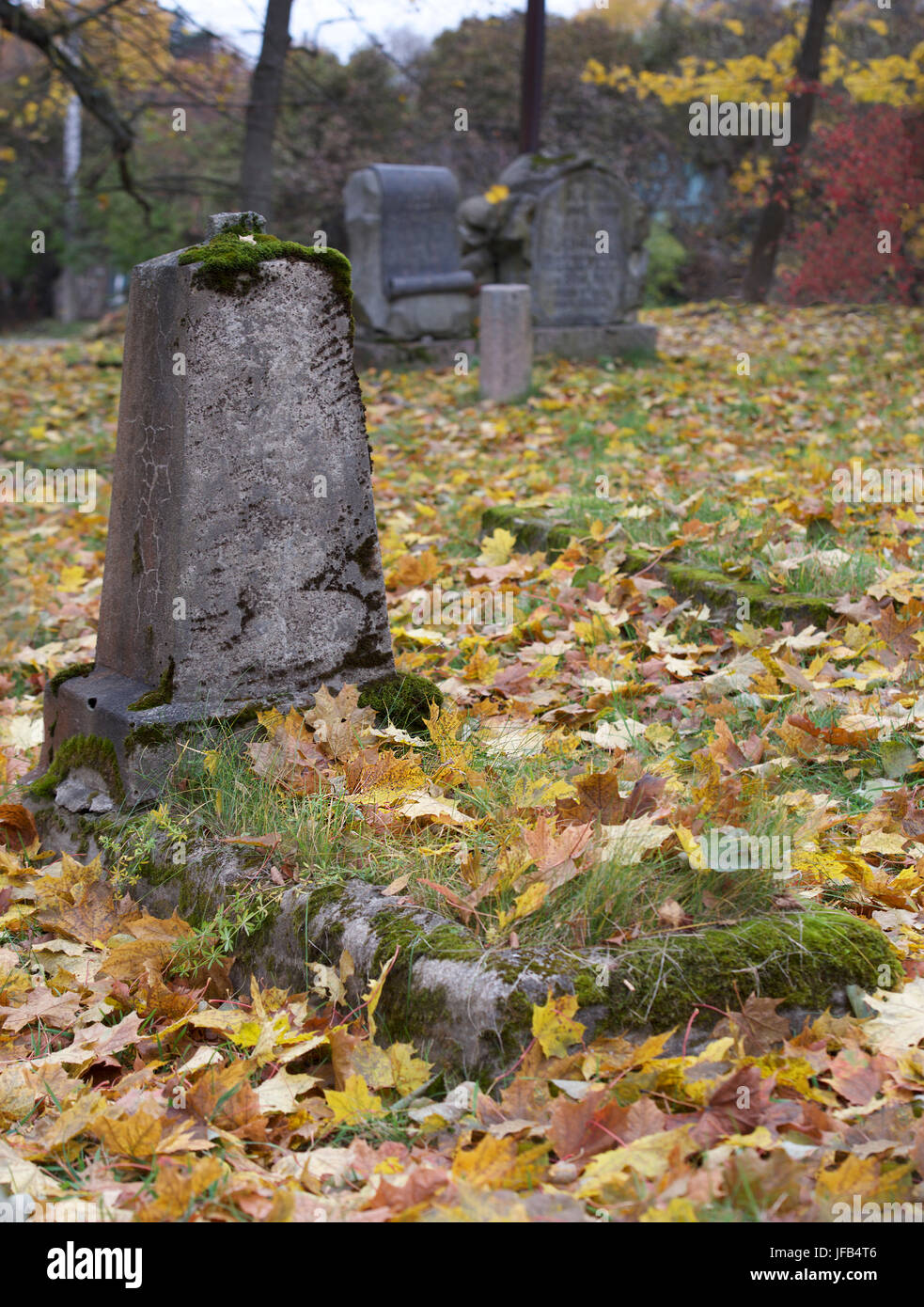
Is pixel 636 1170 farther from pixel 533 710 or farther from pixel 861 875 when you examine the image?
pixel 533 710

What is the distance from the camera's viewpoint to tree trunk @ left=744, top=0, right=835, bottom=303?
14375 mm

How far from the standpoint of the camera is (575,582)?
4.84 metres

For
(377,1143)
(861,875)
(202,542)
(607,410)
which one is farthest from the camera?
(607,410)

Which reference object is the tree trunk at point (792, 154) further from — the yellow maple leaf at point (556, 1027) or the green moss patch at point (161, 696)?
the yellow maple leaf at point (556, 1027)

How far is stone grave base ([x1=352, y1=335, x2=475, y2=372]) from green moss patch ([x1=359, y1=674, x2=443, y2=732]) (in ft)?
30.0

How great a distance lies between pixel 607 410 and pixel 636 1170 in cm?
812

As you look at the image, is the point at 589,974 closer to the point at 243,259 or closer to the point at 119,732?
the point at 119,732

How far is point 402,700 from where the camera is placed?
3439 mm

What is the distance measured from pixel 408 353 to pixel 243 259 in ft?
30.8

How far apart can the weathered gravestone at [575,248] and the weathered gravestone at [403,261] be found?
59 centimetres

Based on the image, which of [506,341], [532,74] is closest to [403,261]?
[506,341]

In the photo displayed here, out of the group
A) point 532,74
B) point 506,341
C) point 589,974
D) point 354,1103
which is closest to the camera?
point 354,1103
